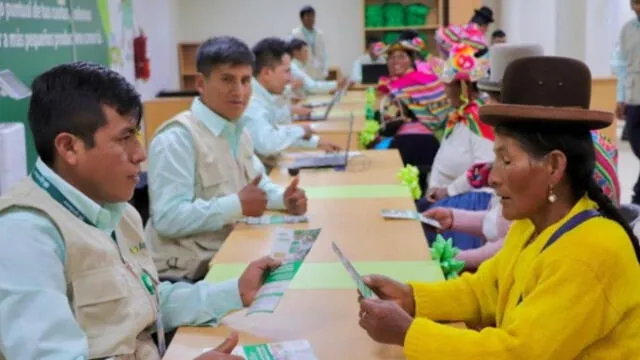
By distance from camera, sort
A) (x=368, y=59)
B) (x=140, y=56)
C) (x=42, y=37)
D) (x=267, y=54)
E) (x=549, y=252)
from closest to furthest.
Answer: (x=549, y=252) → (x=42, y=37) → (x=267, y=54) → (x=140, y=56) → (x=368, y=59)

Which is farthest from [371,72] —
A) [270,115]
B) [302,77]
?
[270,115]

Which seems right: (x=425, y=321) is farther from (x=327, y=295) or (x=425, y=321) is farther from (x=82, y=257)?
(x=82, y=257)

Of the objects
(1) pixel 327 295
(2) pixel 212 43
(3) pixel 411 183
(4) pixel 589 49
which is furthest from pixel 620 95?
(1) pixel 327 295

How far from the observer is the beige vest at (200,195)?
9.59ft

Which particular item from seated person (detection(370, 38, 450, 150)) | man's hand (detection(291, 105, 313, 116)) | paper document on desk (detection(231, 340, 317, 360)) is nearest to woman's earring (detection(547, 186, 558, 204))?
paper document on desk (detection(231, 340, 317, 360))

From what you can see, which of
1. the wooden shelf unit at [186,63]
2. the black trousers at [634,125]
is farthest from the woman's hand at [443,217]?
the wooden shelf unit at [186,63]

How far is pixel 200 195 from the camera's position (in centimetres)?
302

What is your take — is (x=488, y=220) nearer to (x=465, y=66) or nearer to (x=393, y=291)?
(x=393, y=291)

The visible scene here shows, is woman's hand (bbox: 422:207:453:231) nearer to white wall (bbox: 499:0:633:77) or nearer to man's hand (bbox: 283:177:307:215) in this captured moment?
man's hand (bbox: 283:177:307:215)

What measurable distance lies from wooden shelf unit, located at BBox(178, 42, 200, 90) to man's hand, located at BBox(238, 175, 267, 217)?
7447 mm

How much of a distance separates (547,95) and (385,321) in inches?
23.0

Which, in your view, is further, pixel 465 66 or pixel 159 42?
pixel 159 42

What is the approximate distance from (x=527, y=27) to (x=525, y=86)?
9125mm

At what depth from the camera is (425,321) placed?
1.62 meters
